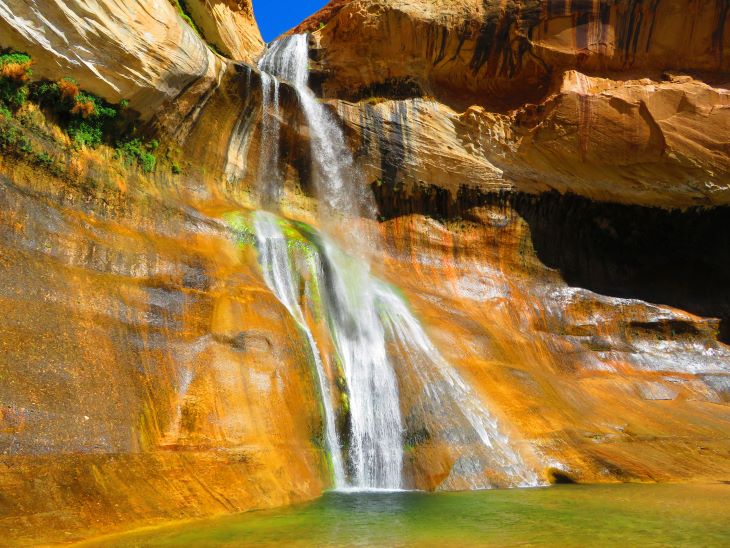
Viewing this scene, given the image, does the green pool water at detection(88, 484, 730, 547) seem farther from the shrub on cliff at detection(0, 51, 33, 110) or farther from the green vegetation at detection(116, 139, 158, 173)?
the green vegetation at detection(116, 139, 158, 173)

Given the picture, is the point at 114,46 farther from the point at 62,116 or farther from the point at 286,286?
the point at 286,286

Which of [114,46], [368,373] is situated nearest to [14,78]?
[114,46]

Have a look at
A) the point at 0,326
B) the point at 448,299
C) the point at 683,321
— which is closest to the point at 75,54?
the point at 0,326

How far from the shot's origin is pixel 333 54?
1933cm

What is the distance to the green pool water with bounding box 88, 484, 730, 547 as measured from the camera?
544cm

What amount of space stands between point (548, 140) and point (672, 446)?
399 inches

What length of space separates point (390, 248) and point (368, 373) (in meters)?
7.76

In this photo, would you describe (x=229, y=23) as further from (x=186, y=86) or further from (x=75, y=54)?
(x=75, y=54)

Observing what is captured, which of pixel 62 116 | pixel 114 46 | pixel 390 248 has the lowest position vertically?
pixel 390 248

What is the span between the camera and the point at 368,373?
35.6 feet

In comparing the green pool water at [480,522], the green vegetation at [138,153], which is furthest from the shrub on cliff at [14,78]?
the green pool water at [480,522]

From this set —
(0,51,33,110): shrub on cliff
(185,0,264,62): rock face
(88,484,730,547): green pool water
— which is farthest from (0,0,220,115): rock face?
(88,484,730,547): green pool water

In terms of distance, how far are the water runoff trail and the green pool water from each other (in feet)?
3.89

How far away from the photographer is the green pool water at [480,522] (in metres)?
5.44
